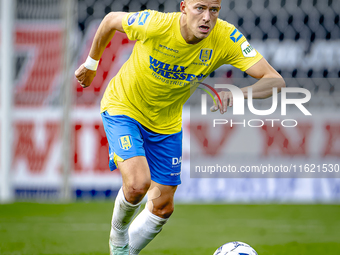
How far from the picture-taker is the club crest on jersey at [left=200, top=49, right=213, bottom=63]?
3229mm

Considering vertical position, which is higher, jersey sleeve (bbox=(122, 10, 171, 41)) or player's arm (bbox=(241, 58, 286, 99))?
jersey sleeve (bbox=(122, 10, 171, 41))

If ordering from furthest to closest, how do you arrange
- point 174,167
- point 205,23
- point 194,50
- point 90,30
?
1. point 90,30
2. point 174,167
3. point 194,50
4. point 205,23

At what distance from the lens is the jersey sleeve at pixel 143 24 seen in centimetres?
316

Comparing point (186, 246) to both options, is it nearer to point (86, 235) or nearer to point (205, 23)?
point (86, 235)

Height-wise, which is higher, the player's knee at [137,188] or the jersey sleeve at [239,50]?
the jersey sleeve at [239,50]

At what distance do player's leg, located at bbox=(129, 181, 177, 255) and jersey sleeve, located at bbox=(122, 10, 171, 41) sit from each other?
1.04 m

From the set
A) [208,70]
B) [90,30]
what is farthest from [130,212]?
[90,30]

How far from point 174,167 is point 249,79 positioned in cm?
392

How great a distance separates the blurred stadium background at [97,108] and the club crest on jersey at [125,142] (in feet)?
12.1

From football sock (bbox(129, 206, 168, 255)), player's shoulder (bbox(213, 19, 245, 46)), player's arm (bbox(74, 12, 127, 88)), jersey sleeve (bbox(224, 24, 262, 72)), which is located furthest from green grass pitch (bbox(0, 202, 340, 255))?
player's shoulder (bbox(213, 19, 245, 46))

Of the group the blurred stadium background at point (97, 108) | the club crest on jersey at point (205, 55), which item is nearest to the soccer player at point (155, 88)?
the club crest on jersey at point (205, 55)

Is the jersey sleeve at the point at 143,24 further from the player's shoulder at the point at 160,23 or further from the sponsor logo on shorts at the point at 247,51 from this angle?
the sponsor logo on shorts at the point at 247,51

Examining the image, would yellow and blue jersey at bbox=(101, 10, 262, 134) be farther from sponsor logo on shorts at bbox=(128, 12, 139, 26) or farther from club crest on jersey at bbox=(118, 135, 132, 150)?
club crest on jersey at bbox=(118, 135, 132, 150)

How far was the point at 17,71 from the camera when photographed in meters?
7.92
